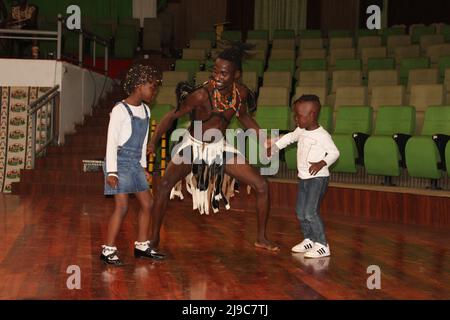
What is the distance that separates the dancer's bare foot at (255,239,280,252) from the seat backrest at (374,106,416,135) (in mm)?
3117

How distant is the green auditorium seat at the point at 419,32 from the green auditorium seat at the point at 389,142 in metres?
3.74

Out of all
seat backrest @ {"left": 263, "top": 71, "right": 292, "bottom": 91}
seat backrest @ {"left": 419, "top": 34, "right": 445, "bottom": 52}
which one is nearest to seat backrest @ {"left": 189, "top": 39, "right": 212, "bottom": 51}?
seat backrest @ {"left": 263, "top": 71, "right": 292, "bottom": 91}

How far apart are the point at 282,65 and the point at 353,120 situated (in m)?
2.76

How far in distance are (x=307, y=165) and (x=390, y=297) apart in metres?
1.38

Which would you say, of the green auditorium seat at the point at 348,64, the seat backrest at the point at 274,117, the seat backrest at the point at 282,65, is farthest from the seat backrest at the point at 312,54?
the seat backrest at the point at 274,117

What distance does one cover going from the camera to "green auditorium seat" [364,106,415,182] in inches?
289

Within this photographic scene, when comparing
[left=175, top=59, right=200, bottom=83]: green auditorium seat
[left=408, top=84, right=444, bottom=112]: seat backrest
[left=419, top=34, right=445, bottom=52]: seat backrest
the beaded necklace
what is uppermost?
[left=419, top=34, right=445, bottom=52]: seat backrest

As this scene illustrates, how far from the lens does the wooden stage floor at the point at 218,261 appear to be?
147 inches

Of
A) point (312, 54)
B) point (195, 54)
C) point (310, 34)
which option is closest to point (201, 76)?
point (195, 54)

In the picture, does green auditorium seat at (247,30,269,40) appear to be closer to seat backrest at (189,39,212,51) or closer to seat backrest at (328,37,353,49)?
seat backrest at (189,39,212,51)

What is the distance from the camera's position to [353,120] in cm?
809

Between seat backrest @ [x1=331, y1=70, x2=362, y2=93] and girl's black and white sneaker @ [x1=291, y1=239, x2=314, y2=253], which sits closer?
girl's black and white sneaker @ [x1=291, y1=239, x2=314, y2=253]
